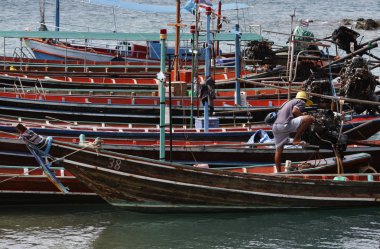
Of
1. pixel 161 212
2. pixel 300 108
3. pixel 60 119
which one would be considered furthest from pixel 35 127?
pixel 300 108

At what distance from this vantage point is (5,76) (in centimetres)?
3325

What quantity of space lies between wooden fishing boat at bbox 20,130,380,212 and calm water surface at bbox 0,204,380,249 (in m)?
0.27

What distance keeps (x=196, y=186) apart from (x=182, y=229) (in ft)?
3.10

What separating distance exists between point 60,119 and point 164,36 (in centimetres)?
A: 885

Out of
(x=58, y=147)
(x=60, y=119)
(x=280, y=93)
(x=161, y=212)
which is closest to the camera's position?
(x=58, y=147)

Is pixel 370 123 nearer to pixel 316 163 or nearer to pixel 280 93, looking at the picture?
pixel 316 163

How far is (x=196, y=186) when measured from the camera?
Answer: 67.1ft

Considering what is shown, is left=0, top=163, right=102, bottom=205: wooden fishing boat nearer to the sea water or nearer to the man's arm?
the sea water

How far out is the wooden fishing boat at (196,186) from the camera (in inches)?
776

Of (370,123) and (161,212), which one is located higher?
(370,123)

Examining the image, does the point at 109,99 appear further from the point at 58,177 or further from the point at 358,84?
the point at 358,84

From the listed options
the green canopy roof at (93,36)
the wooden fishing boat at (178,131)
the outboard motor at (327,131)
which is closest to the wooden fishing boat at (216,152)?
the outboard motor at (327,131)

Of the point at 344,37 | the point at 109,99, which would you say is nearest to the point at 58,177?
the point at 109,99

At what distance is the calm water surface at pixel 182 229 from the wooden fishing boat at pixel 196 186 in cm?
27
